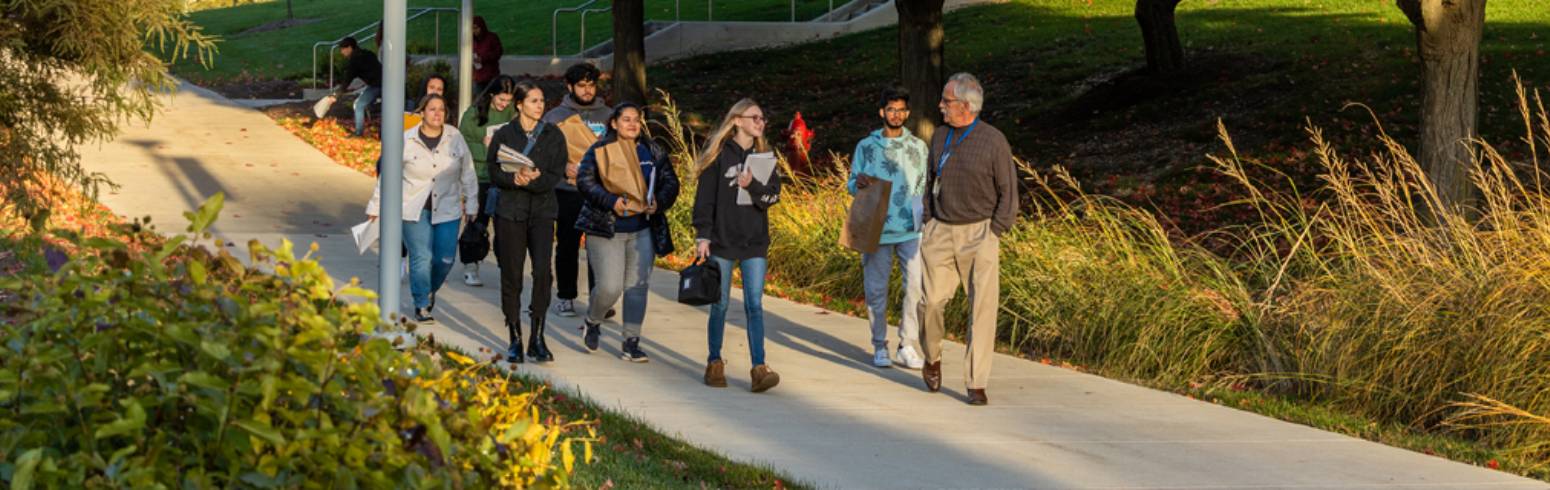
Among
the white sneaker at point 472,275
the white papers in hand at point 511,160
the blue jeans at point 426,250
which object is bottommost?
the white sneaker at point 472,275

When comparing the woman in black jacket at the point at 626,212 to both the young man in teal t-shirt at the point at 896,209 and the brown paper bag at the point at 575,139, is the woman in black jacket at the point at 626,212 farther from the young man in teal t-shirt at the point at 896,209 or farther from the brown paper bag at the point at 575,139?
the young man in teal t-shirt at the point at 896,209

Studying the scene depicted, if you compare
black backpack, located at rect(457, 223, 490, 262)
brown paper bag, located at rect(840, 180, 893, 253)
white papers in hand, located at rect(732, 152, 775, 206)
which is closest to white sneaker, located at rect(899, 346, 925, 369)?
brown paper bag, located at rect(840, 180, 893, 253)

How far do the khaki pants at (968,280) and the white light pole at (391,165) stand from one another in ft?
9.55

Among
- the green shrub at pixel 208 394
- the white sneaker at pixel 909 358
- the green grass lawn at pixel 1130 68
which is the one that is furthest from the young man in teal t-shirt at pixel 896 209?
the green grass lawn at pixel 1130 68

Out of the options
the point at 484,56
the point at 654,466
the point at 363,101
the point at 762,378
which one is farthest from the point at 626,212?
the point at 363,101

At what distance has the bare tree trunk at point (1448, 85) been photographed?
13656mm

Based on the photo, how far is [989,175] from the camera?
925 centimetres

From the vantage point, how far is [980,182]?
925cm

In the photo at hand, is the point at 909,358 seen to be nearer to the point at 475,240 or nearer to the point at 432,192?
the point at 475,240

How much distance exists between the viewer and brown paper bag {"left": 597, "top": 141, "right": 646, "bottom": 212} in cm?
1002

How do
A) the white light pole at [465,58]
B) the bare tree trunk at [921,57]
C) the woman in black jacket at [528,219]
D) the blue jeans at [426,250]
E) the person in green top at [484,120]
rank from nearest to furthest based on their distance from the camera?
the woman in black jacket at [528,219]
the blue jeans at [426,250]
the person in green top at [484,120]
the white light pole at [465,58]
the bare tree trunk at [921,57]

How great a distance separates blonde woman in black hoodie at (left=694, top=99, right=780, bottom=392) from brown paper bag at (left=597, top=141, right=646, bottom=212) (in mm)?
571

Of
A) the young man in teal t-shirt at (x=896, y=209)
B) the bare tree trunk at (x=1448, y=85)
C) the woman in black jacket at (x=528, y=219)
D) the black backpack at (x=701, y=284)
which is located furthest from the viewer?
the bare tree trunk at (x=1448, y=85)

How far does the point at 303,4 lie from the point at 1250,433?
5866cm
